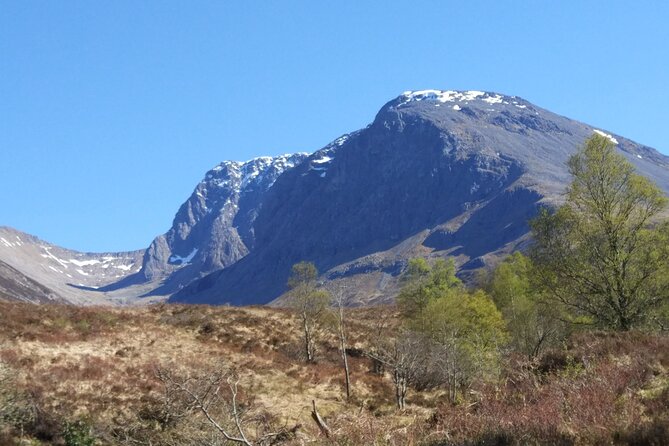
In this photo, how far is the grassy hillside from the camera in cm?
938

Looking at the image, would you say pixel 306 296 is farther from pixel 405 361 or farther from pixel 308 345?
pixel 405 361

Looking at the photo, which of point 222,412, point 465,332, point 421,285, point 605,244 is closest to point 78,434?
point 222,412

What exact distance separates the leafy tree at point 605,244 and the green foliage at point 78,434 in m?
19.3

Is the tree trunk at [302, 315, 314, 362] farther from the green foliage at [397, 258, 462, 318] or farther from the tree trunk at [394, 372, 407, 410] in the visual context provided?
the green foliage at [397, 258, 462, 318]

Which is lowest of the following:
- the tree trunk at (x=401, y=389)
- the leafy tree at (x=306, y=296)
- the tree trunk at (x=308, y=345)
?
the tree trunk at (x=401, y=389)

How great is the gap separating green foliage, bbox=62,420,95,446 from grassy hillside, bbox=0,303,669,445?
2.7 inches

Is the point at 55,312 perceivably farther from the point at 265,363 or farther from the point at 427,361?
the point at 427,361

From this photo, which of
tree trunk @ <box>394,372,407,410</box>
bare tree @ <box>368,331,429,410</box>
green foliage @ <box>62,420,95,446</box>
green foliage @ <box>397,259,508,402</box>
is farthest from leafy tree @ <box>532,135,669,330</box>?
green foliage @ <box>62,420,95,446</box>

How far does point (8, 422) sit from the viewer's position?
806 inches

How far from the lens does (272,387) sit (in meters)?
31.5

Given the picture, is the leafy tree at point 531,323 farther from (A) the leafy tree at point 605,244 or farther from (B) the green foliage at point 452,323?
(A) the leafy tree at point 605,244

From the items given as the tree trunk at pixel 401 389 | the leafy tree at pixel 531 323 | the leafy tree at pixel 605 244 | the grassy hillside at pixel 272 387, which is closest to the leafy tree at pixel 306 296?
the grassy hillside at pixel 272 387

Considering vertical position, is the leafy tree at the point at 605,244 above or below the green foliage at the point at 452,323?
above

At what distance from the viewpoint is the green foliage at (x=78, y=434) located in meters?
20.6
